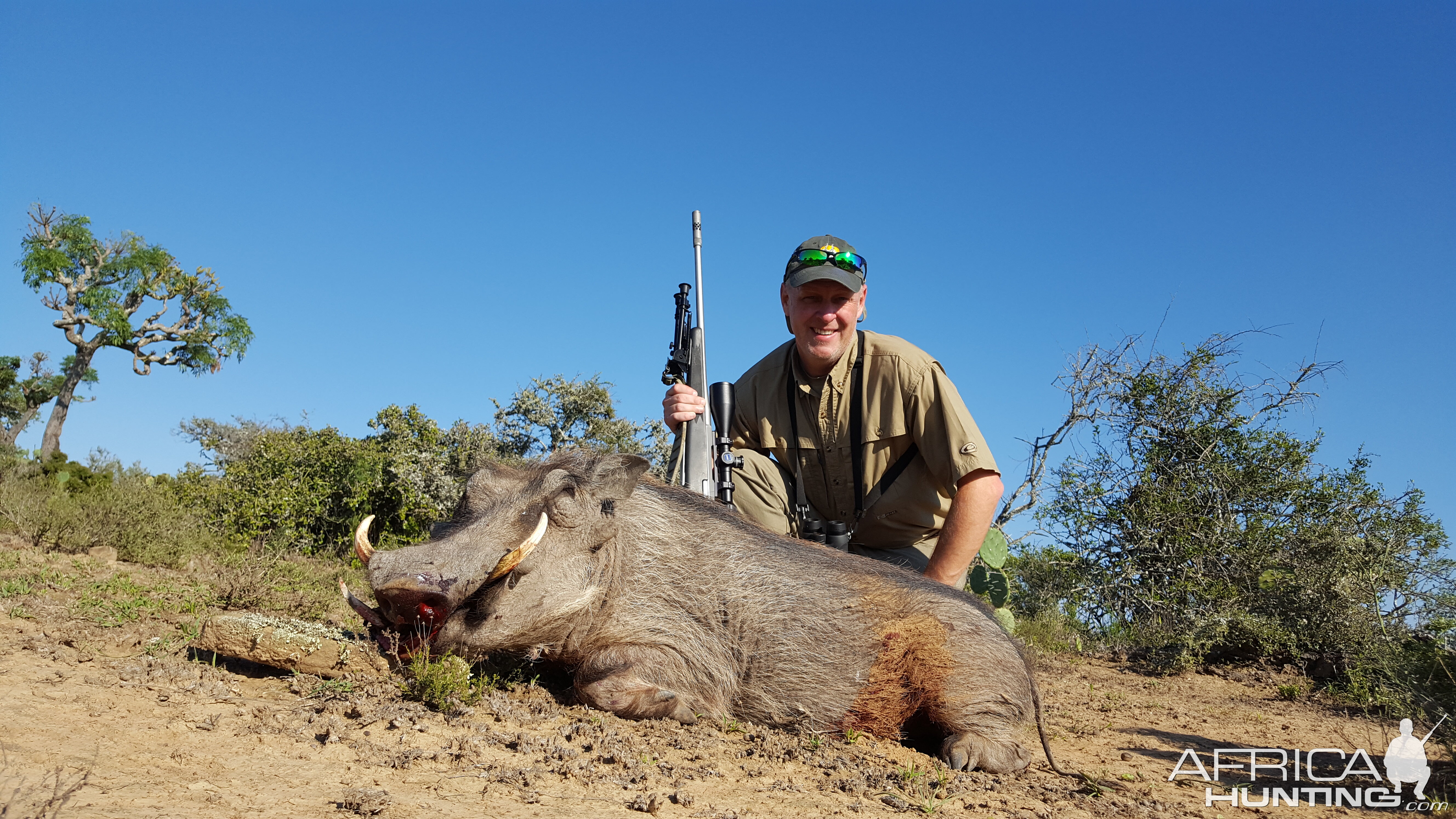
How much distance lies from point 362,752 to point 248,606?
2839 mm

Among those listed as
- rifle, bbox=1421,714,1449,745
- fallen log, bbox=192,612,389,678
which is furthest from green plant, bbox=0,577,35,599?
rifle, bbox=1421,714,1449,745

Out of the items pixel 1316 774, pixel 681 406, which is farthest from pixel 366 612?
pixel 1316 774

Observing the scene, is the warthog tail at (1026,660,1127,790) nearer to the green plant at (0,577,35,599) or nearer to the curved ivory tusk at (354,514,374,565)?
the curved ivory tusk at (354,514,374,565)

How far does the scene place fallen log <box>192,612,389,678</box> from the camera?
146 inches

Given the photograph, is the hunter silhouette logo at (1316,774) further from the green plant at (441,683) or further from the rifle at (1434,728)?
the green plant at (441,683)

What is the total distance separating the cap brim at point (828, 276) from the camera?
550 cm

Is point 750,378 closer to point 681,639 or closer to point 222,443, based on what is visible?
point 681,639

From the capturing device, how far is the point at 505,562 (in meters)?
3.65

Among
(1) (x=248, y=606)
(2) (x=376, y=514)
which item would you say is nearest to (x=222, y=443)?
(2) (x=376, y=514)

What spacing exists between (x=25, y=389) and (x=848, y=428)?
31.2 meters

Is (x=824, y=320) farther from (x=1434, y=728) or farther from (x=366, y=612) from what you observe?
(x=1434, y=728)

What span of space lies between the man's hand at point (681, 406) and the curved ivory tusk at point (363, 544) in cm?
177

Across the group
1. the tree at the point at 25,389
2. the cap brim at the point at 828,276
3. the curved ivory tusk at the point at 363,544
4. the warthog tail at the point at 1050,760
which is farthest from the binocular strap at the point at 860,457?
the tree at the point at 25,389

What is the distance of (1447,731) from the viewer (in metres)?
4.16
